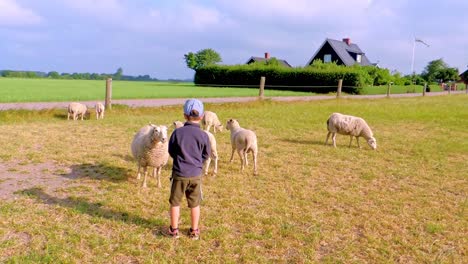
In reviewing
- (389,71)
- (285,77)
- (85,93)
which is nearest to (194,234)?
(85,93)

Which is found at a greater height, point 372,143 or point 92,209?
point 372,143

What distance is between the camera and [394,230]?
5.23m

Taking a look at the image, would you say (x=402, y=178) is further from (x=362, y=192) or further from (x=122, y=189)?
(x=122, y=189)

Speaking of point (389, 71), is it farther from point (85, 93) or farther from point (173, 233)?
point (173, 233)

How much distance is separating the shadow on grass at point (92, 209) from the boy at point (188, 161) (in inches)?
17.3

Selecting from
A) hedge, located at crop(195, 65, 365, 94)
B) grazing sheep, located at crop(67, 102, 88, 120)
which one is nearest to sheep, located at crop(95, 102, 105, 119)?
grazing sheep, located at crop(67, 102, 88, 120)

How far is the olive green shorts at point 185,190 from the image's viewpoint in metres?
4.71

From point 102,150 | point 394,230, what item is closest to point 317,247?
point 394,230

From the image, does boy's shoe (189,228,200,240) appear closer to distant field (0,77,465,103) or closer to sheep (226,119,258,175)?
sheep (226,119,258,175)

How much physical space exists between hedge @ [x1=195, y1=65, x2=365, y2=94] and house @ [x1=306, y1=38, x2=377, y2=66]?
20.2 m

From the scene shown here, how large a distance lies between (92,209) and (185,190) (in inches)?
63.4

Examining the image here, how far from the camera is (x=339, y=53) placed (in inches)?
2459

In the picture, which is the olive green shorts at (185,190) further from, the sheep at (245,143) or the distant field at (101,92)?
the distant field at (101,92)

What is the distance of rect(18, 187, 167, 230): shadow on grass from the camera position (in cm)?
516
